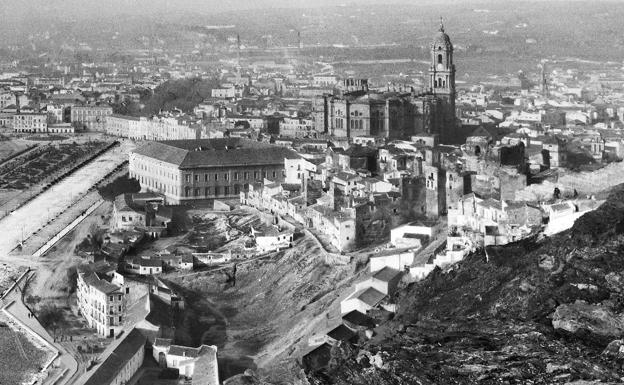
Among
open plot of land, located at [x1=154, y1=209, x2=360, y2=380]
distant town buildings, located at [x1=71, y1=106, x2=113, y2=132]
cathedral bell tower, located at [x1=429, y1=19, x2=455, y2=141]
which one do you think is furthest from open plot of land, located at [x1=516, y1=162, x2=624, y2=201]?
distant town buildings, located at [x1=71, y1=106, x2=113, y2=132]

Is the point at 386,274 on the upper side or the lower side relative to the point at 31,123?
upper

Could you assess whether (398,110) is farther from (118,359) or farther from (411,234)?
(118,359)

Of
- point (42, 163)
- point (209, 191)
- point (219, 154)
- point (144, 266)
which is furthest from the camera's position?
point (42, 163)

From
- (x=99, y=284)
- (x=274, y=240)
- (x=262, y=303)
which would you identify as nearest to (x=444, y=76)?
(x=274, y=240)

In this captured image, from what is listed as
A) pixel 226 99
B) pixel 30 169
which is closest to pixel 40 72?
pixel 226 99

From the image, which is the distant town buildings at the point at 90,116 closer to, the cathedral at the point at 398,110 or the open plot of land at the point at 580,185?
the cathedral at the point at 398,110

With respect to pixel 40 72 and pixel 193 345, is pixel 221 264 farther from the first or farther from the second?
pixel 40 72

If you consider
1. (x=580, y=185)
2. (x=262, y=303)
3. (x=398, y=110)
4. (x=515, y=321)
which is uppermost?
(x=580, y=185)
